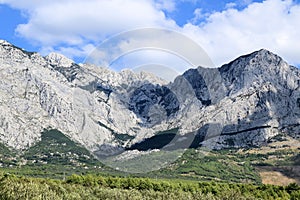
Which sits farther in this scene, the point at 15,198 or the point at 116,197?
the point at 116,197

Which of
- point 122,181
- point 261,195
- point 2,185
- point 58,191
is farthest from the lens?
point 122,181

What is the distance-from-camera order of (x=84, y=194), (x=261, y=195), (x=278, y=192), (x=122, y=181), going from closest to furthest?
(x=84, y=194) → (x=261, y=195) → (x=278, y=192) → (x=122, y=181)

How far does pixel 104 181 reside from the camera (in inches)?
4281

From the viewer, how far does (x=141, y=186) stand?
10619 centimetres

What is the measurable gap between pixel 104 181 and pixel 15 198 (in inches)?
2743

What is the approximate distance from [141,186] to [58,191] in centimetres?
4743

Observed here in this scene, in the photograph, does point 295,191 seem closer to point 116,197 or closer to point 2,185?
point 116,197

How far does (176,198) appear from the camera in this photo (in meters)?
59.0

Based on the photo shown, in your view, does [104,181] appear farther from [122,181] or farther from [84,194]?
[84,194]

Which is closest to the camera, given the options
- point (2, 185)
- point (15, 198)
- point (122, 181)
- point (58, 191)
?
point (15, 198)

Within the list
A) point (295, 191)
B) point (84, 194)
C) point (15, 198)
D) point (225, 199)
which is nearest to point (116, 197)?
point (84, 194)

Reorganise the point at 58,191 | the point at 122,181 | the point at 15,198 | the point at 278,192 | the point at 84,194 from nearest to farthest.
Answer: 1. the point at 15,198
2. the point at 84,194
3. the point at 58,191
4. the point at 278,192
5. the point at 122,181

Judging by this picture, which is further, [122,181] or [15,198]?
[122,181]

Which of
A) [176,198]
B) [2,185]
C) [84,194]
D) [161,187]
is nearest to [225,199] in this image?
[176,198]
